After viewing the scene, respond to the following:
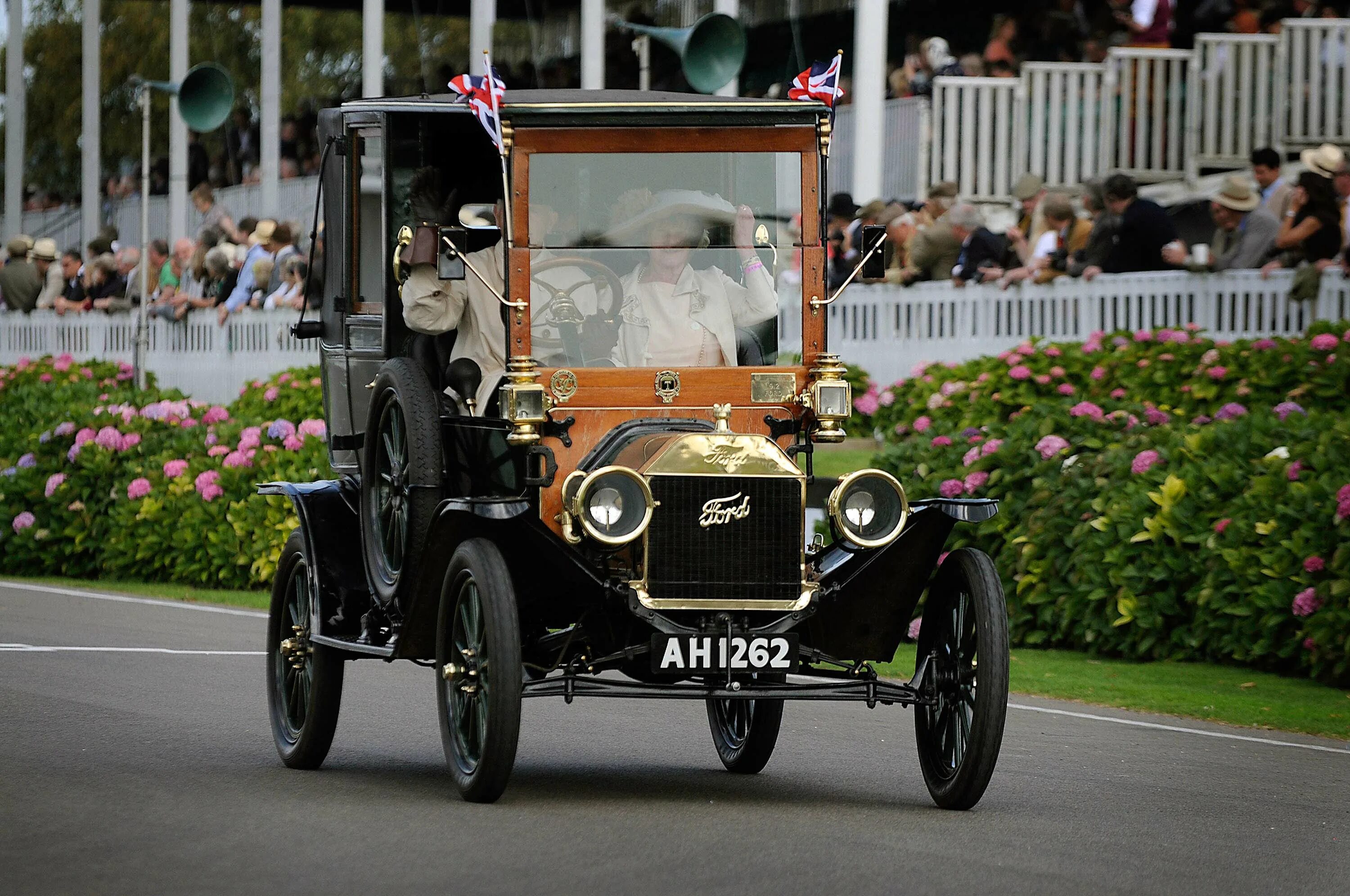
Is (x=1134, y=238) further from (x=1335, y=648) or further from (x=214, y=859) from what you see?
(x=214, y=859)

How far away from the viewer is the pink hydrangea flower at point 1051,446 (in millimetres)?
15492

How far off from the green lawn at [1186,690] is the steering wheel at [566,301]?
3594 millimetres

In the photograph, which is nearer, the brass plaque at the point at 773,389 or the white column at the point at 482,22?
the brass plaque at the point at 773,389

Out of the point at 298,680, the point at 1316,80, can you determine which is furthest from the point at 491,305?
the point at 1316,80

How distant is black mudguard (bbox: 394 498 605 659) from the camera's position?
26.7 feet

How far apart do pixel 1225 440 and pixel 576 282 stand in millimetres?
6806

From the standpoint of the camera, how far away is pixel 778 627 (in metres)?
8.21

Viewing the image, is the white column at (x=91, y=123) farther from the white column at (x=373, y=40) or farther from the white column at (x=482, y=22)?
the white column at (x=482, y=22)

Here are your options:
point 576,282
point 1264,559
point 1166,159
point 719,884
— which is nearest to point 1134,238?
point 1166,159

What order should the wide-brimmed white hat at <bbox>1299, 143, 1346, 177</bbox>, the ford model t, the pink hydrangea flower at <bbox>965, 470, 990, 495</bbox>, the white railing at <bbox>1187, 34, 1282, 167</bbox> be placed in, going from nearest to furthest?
1. the ford model t
2. the pink hydrangea flower at <bbox>965, 470, 990, 495</bbox>
3. the wide-brimmed white hat at <bbox>1299, 143, 1346, 177</bbox>
4. the white railing at <bbox>1187, 34, 1282, 167</bbox>

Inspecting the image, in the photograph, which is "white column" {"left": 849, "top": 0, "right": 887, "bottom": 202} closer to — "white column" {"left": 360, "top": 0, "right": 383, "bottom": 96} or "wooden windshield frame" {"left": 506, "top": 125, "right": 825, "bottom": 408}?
"white column" {"left": 360, "top": 0, "right": 383, "bottom": 96}

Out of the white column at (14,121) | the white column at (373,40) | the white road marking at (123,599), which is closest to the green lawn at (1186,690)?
the white road marking at (123,599)

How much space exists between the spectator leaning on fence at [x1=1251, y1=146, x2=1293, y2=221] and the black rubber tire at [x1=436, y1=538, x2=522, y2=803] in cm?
1051

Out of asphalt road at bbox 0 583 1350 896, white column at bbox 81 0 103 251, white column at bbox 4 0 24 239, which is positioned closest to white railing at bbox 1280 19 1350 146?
asphalt road at bbox 0 583 1350 896
